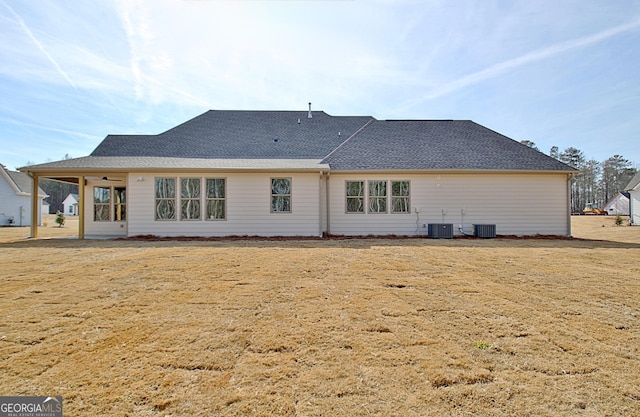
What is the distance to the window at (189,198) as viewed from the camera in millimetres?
12375

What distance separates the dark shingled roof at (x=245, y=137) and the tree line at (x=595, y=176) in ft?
188

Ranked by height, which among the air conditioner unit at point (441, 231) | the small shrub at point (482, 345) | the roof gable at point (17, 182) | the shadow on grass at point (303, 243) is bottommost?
the small shrub at point (482, 345)

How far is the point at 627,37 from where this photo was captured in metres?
12.7

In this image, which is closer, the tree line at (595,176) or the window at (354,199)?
the window at (354,199)

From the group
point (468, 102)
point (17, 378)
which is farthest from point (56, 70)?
point (468, 102)

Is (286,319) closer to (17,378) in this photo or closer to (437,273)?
(17,378)

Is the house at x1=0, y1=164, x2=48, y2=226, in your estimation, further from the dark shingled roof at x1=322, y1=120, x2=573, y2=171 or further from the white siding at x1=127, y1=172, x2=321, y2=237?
the dark shingled roof at x1=322, y1=120, x2=573, y2=171

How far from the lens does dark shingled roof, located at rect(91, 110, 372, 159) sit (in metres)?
15.2

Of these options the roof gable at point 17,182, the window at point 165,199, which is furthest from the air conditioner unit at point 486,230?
the roof gable at point 17,182

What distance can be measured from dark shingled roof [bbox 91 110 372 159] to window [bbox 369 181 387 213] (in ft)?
12.0

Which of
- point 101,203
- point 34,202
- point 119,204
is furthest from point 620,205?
point 34,202

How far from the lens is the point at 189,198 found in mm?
12383

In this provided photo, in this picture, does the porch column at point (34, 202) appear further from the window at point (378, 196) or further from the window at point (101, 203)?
the window at point (378, 196)

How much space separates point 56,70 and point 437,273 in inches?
892
